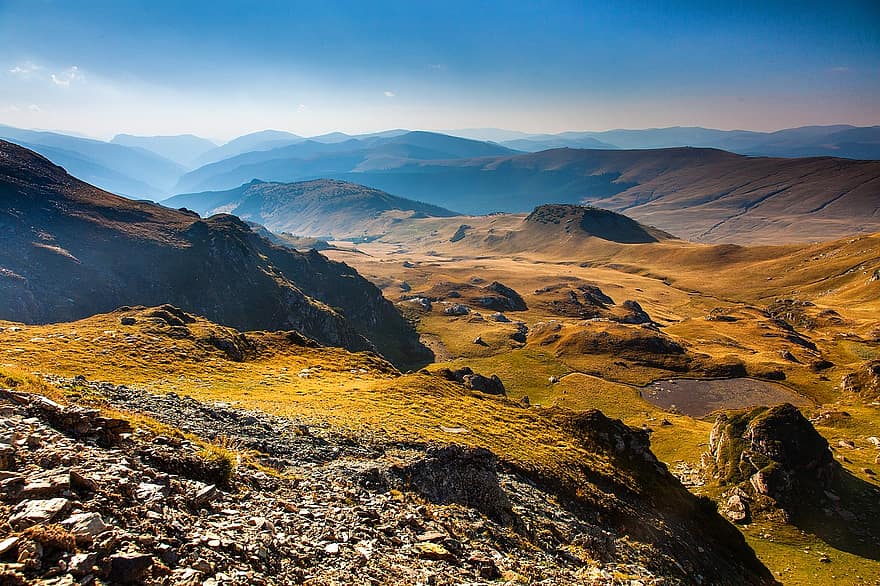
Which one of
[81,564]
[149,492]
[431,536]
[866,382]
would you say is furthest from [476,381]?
[866,382]

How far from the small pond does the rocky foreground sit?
9802cm

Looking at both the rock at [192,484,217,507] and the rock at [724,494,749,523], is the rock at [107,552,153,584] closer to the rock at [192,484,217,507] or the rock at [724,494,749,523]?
the rock at [192,484,217,507]

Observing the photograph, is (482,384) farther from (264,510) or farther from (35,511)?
(35,511)

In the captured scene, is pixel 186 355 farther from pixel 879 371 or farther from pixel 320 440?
pixel 879 371

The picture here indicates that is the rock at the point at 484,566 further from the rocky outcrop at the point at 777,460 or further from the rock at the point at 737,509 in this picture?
the rocky outcrop at the point at 777,460

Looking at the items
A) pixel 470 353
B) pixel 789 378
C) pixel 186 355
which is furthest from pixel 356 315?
pixel 789 378

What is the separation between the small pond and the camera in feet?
391

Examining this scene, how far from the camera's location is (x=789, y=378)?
135625 millimetres

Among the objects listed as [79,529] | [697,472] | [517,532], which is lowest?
[697,472]

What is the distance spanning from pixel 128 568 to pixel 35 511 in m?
3.06

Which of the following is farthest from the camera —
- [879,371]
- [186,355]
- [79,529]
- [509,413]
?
[879,371]

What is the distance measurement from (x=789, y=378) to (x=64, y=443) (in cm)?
17352

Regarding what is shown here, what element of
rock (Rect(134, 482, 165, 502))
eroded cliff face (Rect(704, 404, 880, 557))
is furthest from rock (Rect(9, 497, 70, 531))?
eroded cliff face (Rect(704, 404, 880, 557))

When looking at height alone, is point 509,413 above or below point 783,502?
above
